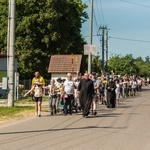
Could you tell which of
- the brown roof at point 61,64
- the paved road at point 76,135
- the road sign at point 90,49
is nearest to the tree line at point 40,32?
the brown roof at point 61,64

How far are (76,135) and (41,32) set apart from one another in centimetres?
3775

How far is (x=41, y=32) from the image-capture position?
48781 millimetres

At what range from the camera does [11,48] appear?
71.8ft

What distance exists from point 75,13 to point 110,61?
43365mm

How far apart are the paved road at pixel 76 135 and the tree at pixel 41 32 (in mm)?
32856

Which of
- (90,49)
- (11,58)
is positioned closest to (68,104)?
(11,58)

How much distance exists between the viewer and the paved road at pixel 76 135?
997 centimetres

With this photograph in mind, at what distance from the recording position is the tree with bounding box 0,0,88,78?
4841 cm

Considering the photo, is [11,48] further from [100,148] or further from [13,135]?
[100,148]

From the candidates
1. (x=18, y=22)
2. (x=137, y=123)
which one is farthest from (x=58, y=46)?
(x=137, y=123)

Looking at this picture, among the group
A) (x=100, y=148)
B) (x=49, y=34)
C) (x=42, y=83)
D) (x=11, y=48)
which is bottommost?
(x=100, y=148)

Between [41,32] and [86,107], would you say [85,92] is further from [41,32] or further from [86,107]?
[41,32]

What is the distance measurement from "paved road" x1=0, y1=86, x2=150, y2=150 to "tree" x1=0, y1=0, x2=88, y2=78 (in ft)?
108

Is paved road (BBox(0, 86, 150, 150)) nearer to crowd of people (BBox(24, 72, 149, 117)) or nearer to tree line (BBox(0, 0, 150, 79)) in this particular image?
crowd of people (BBox(24, 72, 149, 117))
